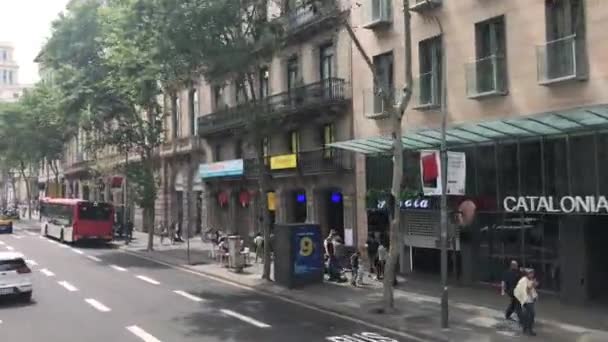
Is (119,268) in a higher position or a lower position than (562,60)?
lower

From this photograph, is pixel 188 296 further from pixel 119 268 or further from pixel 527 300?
pixel 527 300

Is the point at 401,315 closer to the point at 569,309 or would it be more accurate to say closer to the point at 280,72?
the point at 569,309

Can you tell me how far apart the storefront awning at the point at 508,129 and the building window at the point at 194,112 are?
2208cm

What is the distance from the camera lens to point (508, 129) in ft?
62.4

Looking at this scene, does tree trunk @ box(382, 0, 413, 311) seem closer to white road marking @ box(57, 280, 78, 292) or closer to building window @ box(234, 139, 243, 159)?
white road marking @ box(57, 280, 78, 292)

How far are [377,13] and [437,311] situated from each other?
529 inches

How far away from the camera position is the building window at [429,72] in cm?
2323

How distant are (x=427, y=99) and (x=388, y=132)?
103 inches

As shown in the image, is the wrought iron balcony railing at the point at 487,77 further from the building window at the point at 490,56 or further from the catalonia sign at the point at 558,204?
the catalonia sign at the point at 558,204

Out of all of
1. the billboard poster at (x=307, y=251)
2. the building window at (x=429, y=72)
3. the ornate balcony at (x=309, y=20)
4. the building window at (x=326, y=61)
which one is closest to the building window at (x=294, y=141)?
the building window at (x=326, y=61)

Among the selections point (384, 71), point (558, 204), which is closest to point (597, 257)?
point (558, 204)

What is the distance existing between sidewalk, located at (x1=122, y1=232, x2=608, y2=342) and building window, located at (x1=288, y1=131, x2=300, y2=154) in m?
9.00

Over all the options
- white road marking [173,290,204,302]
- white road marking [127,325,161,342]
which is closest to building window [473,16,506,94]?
white road marking [173,290,204,302]

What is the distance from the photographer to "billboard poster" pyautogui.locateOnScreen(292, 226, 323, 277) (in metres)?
22.9
